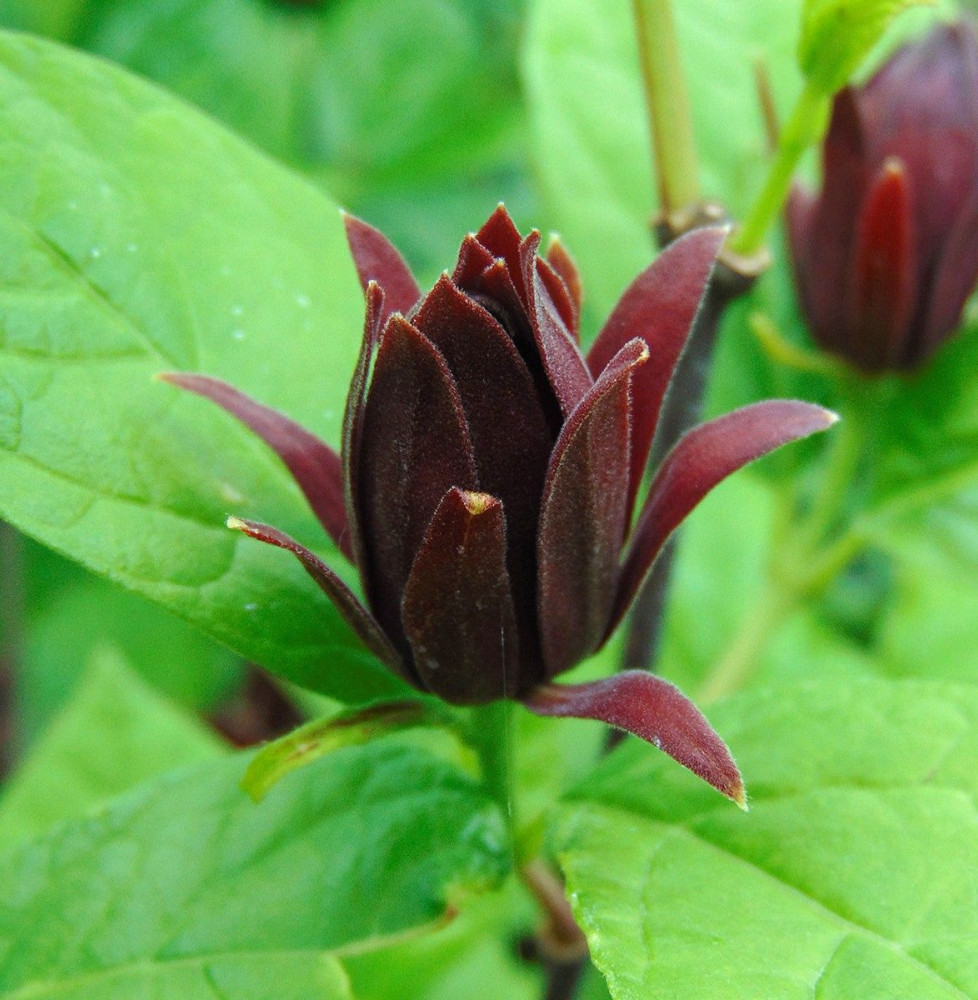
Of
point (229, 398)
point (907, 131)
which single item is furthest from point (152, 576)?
point (907, 131)

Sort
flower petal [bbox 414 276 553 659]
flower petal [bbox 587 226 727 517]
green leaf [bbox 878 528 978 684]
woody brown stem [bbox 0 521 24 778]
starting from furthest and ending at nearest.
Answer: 1. green leaf [bbox 878 528 978 684]
2. woody brown stem [bbox 0 521 24 778]
3. flower petal [bbox 587 226 727 517]
4. flower petal [bbox 414 276 553 659]

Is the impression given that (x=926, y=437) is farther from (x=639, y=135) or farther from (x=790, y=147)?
(x=790, y=147)

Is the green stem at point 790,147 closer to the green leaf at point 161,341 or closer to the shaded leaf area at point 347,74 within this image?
the green leaf at point 161,341

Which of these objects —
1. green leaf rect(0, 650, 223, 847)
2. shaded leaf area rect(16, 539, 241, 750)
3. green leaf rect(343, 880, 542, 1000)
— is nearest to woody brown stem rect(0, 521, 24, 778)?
green leaf rect(0, 650, 223, 847)

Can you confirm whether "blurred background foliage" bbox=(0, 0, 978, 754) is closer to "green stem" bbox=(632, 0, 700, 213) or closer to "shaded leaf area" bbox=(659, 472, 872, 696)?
"shaded leaf area" bbox=(659, 472, 872, 696)

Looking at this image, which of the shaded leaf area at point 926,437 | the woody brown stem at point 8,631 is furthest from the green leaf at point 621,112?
the woody brown stem at point 8,631

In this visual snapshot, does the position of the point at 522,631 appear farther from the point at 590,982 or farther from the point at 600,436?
the point at 590,982

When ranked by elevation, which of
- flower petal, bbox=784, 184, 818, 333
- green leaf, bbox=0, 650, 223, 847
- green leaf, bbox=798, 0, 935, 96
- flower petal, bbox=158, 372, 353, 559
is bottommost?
green leaf, bbox=0, 650, 223, 847
